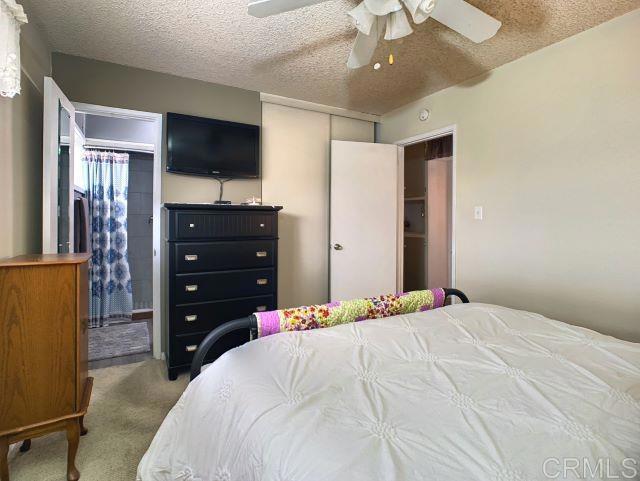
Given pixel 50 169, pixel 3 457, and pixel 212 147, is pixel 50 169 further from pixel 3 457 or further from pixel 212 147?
pixel 3 457

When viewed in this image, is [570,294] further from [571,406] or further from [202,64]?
[202,64]

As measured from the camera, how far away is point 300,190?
11.3 ft

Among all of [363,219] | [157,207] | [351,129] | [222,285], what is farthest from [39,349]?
[351,129]

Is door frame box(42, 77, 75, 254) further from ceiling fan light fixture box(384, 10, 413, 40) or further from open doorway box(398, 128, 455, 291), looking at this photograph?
open doorway box(398, 128, 455, 291)

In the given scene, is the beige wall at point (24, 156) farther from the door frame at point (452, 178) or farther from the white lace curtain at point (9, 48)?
the door frame at point (452, 178)

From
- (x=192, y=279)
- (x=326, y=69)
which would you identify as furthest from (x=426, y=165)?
(x=192, y=279)

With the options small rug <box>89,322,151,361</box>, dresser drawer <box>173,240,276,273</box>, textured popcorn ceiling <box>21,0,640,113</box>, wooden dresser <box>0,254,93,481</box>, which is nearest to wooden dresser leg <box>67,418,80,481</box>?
wooden dresser <box>0,254,93,481</box>

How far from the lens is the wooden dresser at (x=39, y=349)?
128 centimetres

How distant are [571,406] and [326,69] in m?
2.65

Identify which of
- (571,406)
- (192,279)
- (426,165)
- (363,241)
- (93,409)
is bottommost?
(93,409)

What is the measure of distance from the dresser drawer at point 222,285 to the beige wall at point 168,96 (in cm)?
83

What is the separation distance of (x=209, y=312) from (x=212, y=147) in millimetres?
1446

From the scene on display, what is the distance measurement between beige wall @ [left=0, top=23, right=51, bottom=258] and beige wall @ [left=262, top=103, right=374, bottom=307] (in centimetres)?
169

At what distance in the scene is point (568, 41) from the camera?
86.7 inches
